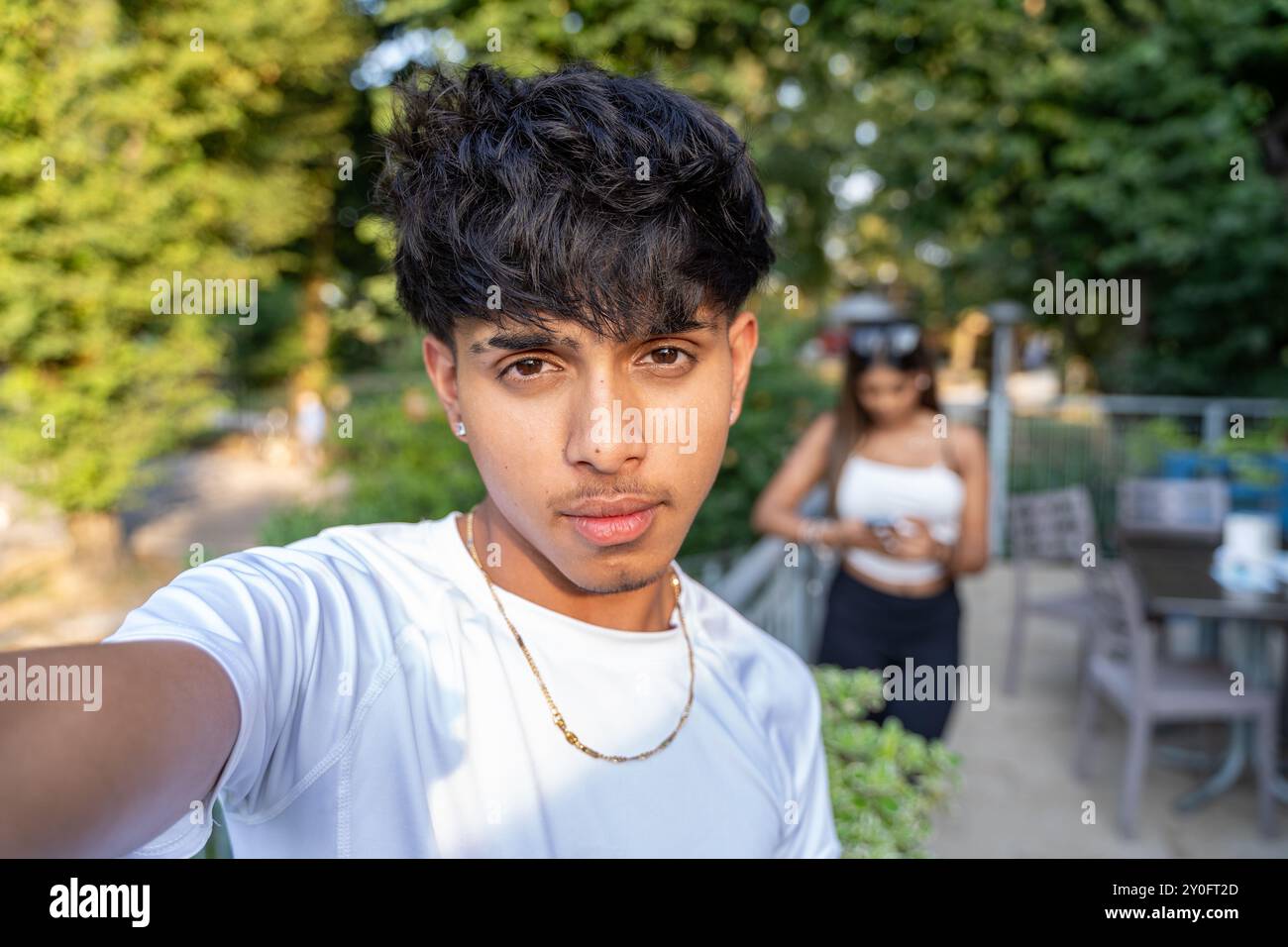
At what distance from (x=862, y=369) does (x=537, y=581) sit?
2853 millimetres

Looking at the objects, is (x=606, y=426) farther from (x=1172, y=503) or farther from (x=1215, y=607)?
(x=1172, y=503)

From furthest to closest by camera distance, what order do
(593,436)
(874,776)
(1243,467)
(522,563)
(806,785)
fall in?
(1243,467)
(874,776)
(806,785)
(522,563)
(593,436)

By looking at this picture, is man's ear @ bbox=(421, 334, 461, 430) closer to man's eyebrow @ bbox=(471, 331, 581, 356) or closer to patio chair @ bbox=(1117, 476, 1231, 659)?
man's eyebrow @ bbox=(471, 331, 581, 356)

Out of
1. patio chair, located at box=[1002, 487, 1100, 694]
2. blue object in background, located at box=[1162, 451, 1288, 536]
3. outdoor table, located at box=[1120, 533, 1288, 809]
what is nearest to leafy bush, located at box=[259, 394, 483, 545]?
outdoor table, located at box=[1120, 533, 1288, 809]

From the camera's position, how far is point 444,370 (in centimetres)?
122

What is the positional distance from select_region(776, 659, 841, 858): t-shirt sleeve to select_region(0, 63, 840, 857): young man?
13 centimetres

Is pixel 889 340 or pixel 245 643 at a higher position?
pixel 889 340

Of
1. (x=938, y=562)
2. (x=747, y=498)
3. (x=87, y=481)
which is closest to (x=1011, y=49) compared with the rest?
(x=747, y=498)

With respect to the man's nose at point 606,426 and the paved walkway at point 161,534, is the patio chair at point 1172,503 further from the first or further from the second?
the man's nose at point 606,426

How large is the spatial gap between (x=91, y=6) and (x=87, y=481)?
4.80m

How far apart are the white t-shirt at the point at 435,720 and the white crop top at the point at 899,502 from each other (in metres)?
2.22

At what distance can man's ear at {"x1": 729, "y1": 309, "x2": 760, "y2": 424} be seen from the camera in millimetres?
1283

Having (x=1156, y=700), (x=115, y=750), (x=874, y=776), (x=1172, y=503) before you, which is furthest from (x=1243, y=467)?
(x=115, y=750)
